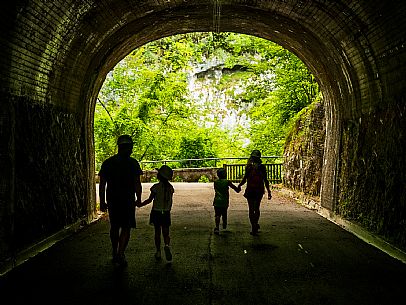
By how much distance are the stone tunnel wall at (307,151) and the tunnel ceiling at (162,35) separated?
95.3 inches

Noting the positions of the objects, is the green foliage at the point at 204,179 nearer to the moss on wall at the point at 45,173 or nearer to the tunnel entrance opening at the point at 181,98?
the tunnel entrance opening at the point at 181,98

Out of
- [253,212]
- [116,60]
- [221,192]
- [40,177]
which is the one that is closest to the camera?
[40,177]

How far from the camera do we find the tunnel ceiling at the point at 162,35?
25.3 ft

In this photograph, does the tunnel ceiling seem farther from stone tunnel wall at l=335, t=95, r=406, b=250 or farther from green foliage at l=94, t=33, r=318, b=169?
green foliage at l=94, t=33, r=318, b=169

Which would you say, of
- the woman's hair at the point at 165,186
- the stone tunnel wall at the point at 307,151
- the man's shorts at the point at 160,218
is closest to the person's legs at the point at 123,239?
the man's shorts at the point at 160,218

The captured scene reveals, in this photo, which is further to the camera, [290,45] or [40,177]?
[290,45]

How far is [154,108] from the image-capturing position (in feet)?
99.1

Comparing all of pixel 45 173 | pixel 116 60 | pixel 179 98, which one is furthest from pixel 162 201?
pixel 179 98

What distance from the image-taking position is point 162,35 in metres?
13.8

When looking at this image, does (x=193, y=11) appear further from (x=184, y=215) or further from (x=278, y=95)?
(x=278, y=95)

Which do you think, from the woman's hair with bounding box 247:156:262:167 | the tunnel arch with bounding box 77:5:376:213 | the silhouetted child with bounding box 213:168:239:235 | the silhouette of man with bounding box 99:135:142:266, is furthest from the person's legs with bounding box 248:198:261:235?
the silhouette of man with bounding box 99:135:142:266

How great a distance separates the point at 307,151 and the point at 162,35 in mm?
6264

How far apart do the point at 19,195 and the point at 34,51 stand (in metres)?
2.21

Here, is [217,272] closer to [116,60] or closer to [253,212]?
[253,212]
